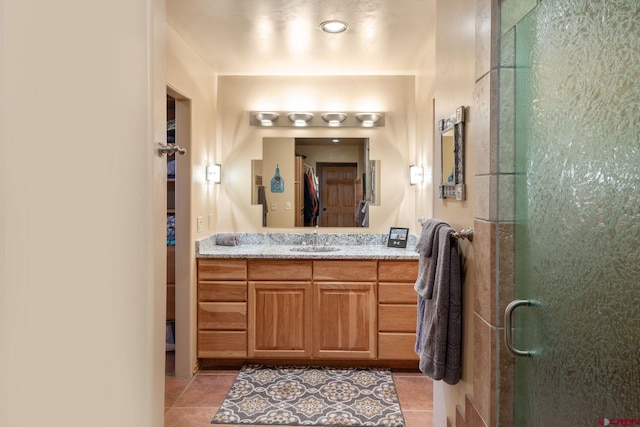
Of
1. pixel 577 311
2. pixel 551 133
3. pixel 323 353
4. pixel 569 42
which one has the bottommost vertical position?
pixel 323 353

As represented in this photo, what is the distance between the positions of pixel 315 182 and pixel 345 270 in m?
0.97

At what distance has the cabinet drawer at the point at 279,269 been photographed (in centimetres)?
339

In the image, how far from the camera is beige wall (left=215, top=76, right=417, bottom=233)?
396 centimetres

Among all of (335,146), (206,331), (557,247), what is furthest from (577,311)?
(335,146)

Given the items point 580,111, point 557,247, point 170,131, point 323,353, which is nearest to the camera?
point 580,111

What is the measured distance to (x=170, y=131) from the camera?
3.83m

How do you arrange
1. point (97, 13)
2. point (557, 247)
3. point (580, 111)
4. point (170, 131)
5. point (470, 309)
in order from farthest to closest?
point (170, 131) → point (470, 309) → point (557, 247) → point (580, 111) → point (97, 13)

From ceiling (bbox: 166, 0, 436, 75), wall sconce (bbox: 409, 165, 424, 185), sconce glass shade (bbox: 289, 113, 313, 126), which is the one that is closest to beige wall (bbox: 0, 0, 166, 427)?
ceiling (bbox: 166, 0, 436, 75)

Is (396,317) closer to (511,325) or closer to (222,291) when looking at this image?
(222,291)

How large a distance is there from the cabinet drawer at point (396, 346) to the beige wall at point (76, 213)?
2655mm

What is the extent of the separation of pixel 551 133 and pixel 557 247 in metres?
0.27

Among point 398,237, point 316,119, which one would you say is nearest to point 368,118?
point 316,119

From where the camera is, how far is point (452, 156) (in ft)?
5.90

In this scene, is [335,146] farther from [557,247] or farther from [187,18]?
[557,247]
